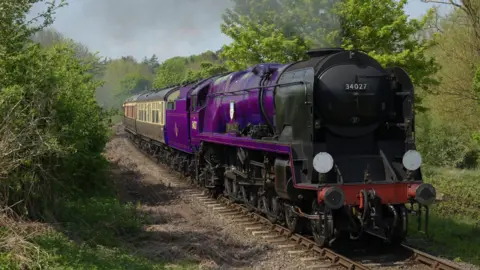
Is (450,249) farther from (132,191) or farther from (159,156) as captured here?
(159,156)

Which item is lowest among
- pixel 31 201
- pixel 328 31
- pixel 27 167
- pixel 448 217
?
pixel 448 217

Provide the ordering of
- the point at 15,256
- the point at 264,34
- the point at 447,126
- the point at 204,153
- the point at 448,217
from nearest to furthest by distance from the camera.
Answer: the point at 15,256
the point at 448,217
the point at 204,153
the point at 264,34
the point at 447,126

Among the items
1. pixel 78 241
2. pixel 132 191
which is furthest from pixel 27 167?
pixel 132 191

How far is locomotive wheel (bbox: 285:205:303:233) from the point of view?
9164 millimetres

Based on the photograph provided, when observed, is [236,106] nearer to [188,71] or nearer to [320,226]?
[320,226]

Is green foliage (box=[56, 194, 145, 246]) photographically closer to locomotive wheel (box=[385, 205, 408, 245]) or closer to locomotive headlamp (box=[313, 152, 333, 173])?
locomotive headlamp (box=[313, 152, 333, 173])

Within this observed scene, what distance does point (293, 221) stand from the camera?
9266mm

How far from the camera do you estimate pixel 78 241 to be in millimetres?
8164

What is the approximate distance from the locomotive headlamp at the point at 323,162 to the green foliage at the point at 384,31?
29.4ft

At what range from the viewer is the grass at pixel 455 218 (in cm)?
929

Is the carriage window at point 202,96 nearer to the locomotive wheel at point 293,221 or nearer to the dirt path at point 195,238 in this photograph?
the dirt path at point 195,238

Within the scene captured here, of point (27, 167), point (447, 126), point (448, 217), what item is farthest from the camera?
point (447, 126)

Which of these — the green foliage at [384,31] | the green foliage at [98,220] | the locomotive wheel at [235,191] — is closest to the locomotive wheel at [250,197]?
the locomotive wheel at [235,191]

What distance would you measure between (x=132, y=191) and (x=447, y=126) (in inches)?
615
